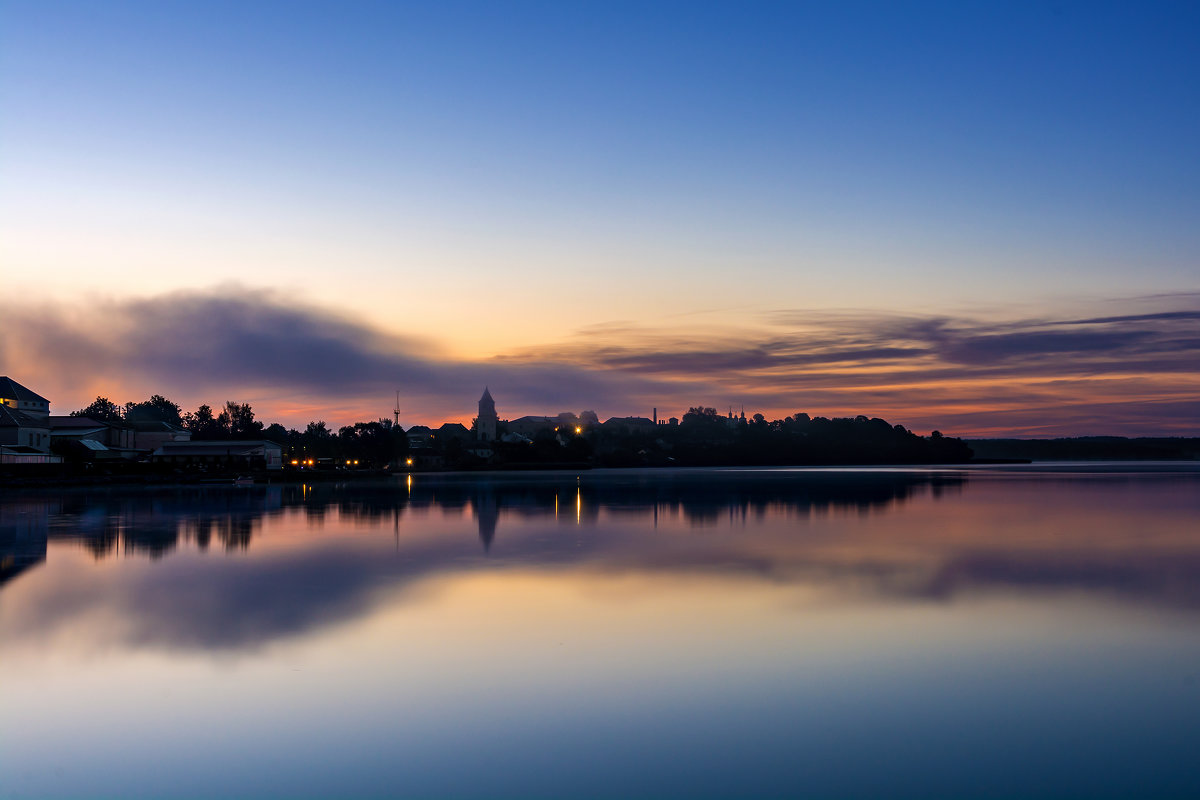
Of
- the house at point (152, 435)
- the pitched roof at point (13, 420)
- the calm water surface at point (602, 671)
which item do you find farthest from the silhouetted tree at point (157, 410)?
the calm water surface at point (602, 671)

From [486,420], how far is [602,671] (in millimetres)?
178139

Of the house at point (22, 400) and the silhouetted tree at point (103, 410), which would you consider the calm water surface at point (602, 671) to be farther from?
the silhouetted tree at point (103, 410)

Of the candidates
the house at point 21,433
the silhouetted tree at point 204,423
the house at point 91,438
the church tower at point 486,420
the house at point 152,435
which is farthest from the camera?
the church tower at point 486,420

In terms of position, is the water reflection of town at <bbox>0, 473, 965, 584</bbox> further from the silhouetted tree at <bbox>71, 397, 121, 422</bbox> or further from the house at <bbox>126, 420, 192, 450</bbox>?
the silhouetted tree at <bbox>71, 397, 121, 422</bbox>

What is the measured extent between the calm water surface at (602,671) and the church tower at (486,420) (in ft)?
540

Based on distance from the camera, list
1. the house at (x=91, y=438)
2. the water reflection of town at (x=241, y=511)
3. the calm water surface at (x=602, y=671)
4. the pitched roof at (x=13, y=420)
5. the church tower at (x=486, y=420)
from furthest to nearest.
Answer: the church tower at (x=486, y=420) < the house at (x=91, y=438) < the pitched roof at (x=13, y=420) < the water reflection of town at (x=241, y=511) < the calm water surface at (x=602, y=671)

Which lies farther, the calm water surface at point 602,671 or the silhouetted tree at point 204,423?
the silhouetted tree at point 204,423

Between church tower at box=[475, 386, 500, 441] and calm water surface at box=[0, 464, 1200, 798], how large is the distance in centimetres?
16460

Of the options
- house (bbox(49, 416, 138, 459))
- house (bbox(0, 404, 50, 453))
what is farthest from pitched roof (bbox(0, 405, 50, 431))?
house (bbox(49, 416, 138, 459))

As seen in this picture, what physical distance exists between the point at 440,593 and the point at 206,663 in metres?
4.85

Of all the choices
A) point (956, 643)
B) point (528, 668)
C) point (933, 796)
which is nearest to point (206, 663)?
point (528, 668)

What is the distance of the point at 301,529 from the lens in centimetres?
2583

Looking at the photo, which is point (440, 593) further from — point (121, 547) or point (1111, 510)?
point (1111, 510)

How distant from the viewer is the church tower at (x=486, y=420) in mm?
184000
